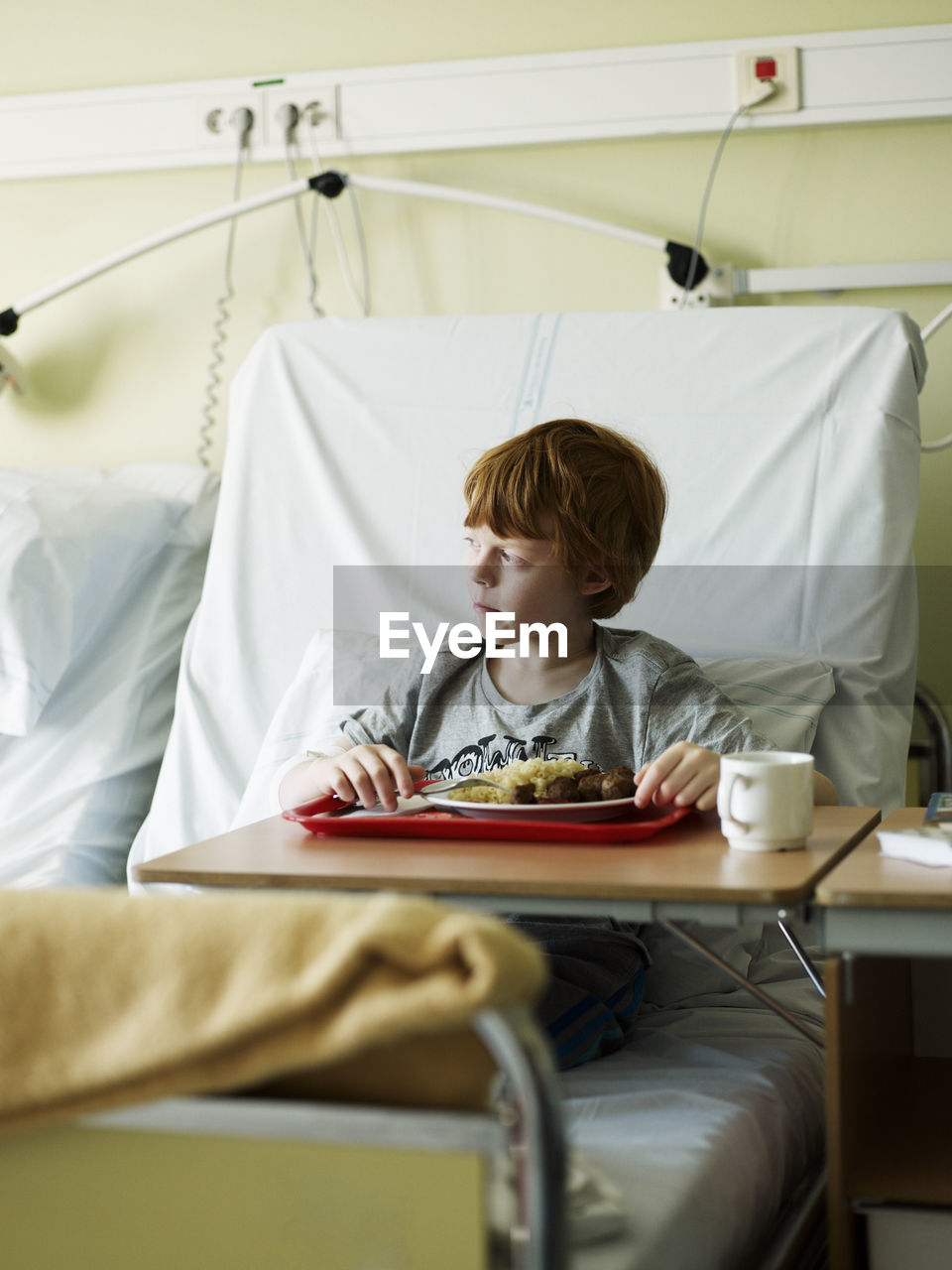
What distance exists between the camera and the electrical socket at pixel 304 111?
207cm

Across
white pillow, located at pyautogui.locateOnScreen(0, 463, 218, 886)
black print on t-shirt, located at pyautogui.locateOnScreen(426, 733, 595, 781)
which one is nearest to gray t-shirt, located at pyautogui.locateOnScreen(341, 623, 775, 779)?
black print on t-shirt, located at pyautogui.locateOnScreen(426, 733, 595, 781)

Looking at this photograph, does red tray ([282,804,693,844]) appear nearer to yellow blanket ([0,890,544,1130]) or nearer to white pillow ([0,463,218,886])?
yellow blanket ([0,890,544,1130])

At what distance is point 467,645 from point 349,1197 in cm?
94

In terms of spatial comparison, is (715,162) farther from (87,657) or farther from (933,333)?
(87,657)

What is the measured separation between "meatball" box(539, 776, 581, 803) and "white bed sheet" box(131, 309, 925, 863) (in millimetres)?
564

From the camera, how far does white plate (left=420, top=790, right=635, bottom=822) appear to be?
1024 mm

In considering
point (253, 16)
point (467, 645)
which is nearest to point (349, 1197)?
point (467, 645)

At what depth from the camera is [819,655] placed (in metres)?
1.61

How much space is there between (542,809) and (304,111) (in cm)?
149

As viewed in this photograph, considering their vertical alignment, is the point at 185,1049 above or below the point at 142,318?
below

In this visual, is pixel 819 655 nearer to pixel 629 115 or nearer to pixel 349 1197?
pixel 629 115

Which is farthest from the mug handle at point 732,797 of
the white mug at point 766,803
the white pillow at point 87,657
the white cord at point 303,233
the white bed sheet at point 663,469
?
the white cord at point 303,233

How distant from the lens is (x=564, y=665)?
138cm

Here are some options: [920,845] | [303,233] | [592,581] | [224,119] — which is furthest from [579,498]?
[224,119]
